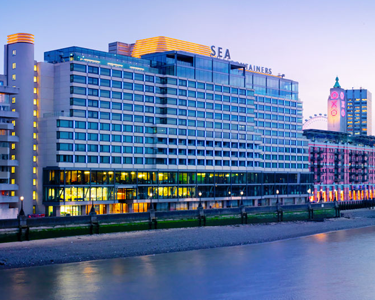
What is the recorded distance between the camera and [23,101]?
11406 centimetres

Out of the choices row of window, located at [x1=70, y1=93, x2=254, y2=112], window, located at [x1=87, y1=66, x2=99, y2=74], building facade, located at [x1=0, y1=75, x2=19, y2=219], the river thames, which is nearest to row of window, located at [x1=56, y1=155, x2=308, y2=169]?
row of window, located at [x1=70, y1=93, x2=254, y2=112]

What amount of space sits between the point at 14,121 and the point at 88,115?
15603 millimetres

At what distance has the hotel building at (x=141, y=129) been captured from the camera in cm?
11725

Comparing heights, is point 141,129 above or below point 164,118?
below

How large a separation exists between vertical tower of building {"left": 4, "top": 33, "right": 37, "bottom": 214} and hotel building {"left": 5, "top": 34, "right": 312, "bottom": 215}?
198 millimetres

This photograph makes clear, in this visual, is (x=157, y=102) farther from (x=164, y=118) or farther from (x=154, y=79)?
(x=154, y=79)

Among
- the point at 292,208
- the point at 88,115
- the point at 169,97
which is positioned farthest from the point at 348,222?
the point at 88,115

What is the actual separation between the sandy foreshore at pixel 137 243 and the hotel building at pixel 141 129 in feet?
92.0

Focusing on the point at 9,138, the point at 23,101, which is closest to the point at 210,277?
the point at 9,138

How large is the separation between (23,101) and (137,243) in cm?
4647

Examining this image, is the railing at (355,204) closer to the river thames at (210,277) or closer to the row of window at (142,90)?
the row of window at (142,90)

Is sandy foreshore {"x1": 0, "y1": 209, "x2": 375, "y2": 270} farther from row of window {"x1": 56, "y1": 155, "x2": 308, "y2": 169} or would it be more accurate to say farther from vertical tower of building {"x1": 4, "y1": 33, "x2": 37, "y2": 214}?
vertical tower of building {"x1": 4, "y1": 33, "x2": 37, "y2": 214}

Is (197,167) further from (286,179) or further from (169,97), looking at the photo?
(286,179)

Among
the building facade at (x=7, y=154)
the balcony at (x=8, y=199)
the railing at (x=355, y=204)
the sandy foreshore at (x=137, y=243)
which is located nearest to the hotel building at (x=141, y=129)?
the building facade at (x=7, y=154)
